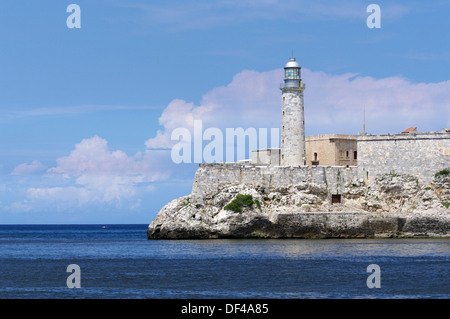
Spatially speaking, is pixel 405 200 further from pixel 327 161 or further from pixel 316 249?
pixel 316 249

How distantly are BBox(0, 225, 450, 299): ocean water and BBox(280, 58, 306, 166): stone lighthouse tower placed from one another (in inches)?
282

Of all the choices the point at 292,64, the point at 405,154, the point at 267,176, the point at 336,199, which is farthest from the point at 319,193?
the point at 292,64

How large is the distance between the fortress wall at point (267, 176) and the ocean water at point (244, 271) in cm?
447

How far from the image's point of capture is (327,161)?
52.9m

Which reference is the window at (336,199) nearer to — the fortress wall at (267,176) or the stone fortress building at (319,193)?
the stone fortress building at (319,193)

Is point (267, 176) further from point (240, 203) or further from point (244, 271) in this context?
point (244, 271)

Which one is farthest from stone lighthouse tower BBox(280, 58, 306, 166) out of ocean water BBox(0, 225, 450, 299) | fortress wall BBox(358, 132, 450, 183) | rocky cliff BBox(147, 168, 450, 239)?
ocean water BBox(0, 225, 450, 299)

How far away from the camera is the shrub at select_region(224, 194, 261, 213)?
47.8 meters

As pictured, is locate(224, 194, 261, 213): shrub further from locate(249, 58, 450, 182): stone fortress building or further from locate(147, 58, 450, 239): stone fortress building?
locate(249, 58, 450, 182): stone fortress building

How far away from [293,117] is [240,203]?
285 inches

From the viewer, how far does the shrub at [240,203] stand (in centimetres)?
4781
